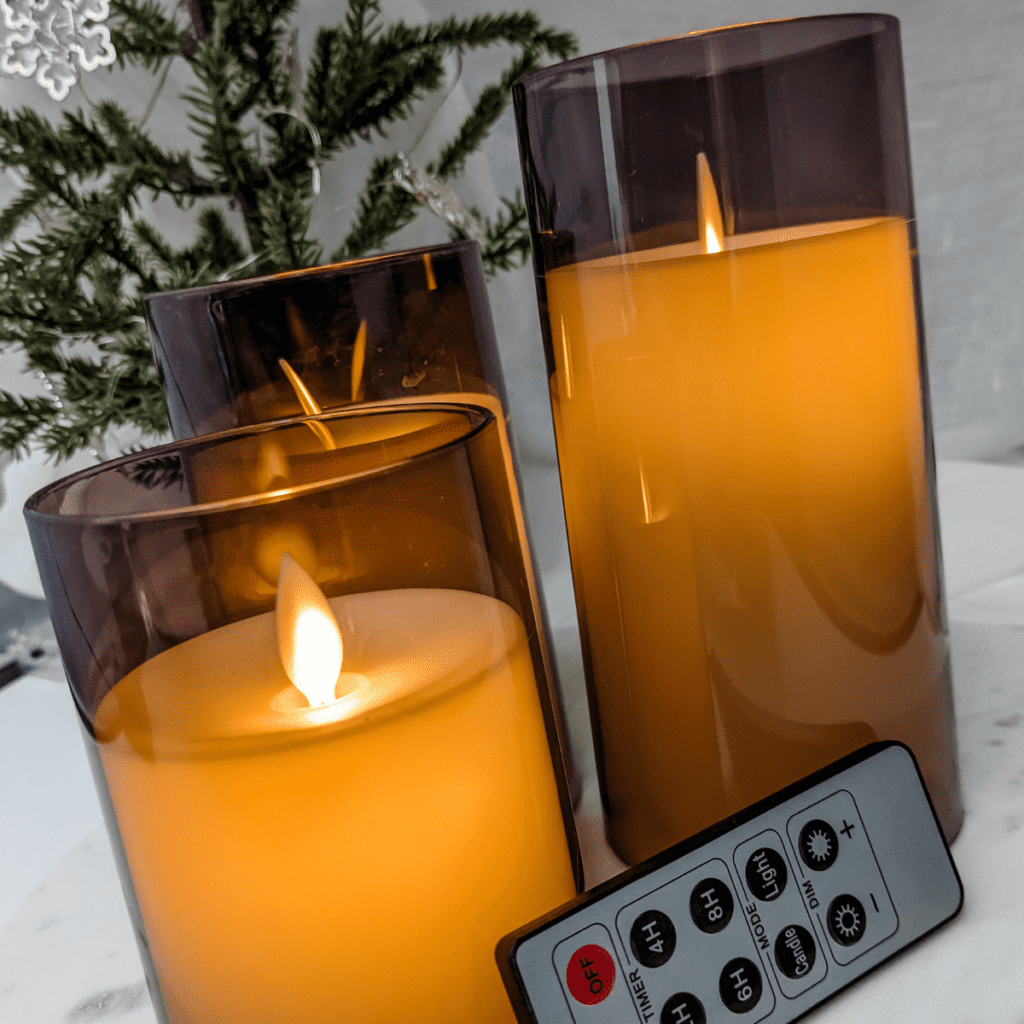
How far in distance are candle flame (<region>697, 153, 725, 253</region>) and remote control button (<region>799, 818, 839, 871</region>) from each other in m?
0.17

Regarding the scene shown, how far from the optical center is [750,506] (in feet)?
0.99

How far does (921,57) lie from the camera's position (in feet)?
2.55

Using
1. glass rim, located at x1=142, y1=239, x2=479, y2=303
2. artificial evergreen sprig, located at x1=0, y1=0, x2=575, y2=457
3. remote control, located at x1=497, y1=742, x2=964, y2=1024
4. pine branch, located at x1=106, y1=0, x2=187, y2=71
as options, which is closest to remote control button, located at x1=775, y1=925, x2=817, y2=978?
remote control, located at x1=497, y1=742, x2=964, y2=1024

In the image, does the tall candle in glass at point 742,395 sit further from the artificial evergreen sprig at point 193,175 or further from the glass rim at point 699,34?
the artificial evergreen sprig at point 193,175

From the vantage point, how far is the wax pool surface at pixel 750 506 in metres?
0.29

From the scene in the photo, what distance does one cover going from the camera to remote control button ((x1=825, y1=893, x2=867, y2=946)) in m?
0.30

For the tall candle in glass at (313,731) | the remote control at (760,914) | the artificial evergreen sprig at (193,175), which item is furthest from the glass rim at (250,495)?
the artificial evergreen sprig at (193,175)

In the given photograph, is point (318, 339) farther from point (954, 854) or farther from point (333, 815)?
point (954, 854)

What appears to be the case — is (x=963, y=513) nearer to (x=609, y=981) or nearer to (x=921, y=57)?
(x=921, y=57)

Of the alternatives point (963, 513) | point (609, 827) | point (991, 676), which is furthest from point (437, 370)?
point (963, 513)

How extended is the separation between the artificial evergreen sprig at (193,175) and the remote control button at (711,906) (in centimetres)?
40

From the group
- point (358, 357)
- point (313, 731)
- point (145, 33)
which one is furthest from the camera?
point (145, 33)

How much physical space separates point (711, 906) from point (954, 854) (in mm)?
108

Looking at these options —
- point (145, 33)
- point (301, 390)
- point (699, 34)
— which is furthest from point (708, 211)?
point (145, 33)
